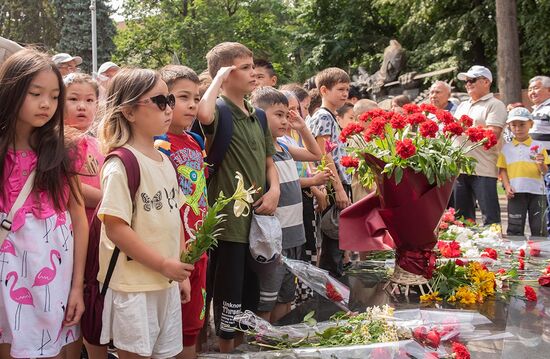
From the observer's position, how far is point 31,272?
8.02 feet

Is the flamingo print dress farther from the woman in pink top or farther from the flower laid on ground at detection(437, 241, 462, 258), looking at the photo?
the flower laid on ground at detection(437, 241, 462, 258)

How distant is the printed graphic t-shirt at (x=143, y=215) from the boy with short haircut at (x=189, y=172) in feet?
1.45

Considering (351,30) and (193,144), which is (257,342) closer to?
(193,144)

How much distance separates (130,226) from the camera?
2602mm

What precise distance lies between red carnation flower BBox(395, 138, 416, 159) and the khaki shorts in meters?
1.60

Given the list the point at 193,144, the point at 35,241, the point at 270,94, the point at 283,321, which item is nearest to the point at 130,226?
the point at 35,241

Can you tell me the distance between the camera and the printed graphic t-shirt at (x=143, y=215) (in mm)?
2545

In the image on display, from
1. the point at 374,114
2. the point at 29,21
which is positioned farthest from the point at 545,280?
the point at 29,21

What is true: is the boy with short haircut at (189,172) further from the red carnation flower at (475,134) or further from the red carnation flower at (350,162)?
the red carnation flower at (475,134)

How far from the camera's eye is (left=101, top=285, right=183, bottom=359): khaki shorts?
253 centimetres

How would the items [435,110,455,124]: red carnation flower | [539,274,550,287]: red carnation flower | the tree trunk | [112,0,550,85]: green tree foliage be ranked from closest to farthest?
[435,110,455,124]: red carnation flower → [539,274,550,287]: red carnation flower → the tree trunk → [112,0,550,85]: green tree foliage

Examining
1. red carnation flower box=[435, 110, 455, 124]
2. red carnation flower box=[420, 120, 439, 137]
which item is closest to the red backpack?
red carnation flower box=[420, 120, 439, 137]

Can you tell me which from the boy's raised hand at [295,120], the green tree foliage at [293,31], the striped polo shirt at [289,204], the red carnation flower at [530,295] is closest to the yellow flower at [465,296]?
the red carnation flower at [530,295]

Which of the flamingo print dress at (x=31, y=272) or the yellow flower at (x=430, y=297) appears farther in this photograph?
the yellow flower at (x=430, y=297)
